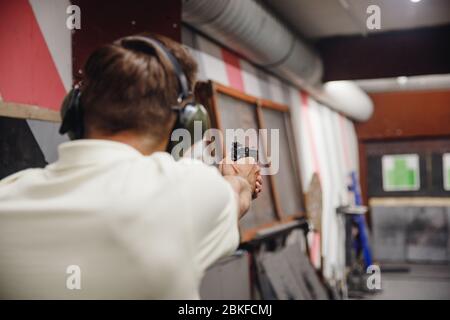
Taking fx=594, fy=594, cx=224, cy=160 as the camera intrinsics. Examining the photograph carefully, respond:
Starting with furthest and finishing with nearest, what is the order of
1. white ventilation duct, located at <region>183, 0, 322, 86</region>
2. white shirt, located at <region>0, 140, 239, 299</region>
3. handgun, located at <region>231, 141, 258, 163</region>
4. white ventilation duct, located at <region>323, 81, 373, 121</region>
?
white ventilation duct, located at <region>323, 81, 373, 121</region> < white ventilation duct, located at <region>183, 0, 322, 86</region> < handgun, located at <region>231, 141, 258, 163</region> < white shirt, located at <region>0, 140, 239, 299</region>

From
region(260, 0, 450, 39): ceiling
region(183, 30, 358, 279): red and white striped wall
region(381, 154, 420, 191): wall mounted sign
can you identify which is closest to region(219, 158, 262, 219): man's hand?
region(183, 30, 358, 279): red and white striped wall

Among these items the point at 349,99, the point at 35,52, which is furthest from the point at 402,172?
the point at 35,52

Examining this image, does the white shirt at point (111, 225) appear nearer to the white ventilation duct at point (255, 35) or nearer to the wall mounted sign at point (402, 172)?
the white ventilation duct at point (255, 35)

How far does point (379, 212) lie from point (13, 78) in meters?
7.72

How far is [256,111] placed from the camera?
4258 mm

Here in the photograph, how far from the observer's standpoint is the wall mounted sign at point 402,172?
9180 millimetres

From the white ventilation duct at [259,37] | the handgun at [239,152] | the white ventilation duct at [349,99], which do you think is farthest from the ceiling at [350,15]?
the handgun at [239,152]

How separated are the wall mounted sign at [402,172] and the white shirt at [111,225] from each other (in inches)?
337

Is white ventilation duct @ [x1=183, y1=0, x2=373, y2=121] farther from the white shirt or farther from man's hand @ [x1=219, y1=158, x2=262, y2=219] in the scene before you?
the white shirt

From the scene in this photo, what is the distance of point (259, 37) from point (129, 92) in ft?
9.92

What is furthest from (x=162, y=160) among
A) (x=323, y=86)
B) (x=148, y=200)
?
(x=323, y=86)

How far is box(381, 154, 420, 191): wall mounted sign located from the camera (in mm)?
9180

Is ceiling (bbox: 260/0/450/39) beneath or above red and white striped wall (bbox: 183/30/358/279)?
above
